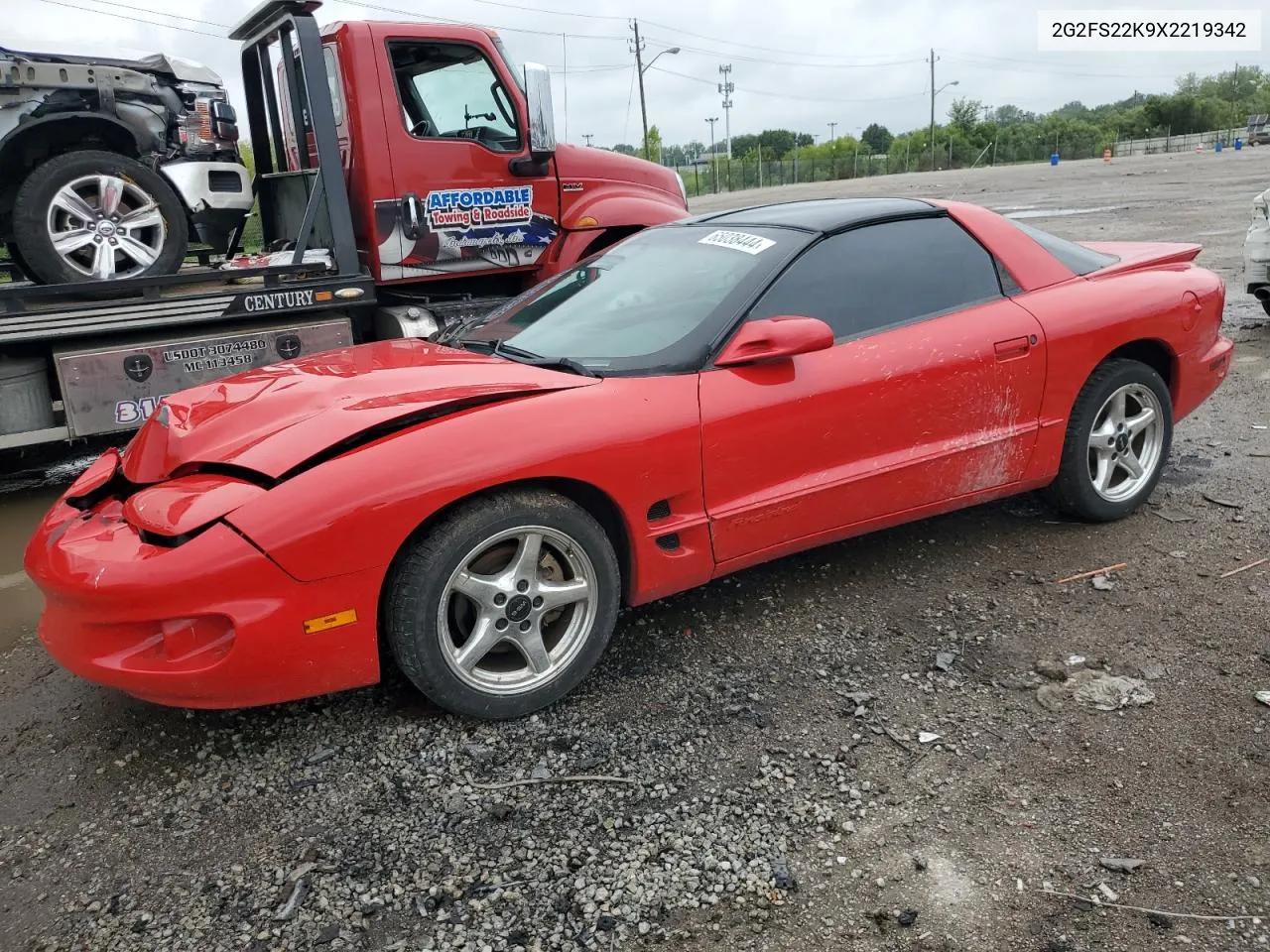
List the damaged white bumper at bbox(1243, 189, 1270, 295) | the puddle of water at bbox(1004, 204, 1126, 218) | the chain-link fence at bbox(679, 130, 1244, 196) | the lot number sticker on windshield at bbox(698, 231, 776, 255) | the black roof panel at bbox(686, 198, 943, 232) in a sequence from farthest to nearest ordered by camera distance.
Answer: the chain-link fence at bbox(679, 130, 1244, 196)
the puddle of water at bbox(1004, 204, 1126, 218)
the damaged white bumper at bbox(1243, 189, 1270, 295)
the black roof panel at bbox(686, 198, 943, 232)
the lot number sticker on windshield at bbox(698, 231, 776, 255)

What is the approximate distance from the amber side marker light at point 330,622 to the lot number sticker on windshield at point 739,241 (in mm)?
1904

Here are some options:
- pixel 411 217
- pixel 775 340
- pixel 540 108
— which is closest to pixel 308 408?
pixel 775 340

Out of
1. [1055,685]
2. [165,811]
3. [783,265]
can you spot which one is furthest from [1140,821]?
[165,811]

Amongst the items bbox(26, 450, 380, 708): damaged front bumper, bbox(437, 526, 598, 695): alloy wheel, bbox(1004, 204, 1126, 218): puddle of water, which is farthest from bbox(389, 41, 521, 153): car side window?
bbox(1004, 204, 1126, 218): puddle of water

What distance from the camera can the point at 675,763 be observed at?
104 inches

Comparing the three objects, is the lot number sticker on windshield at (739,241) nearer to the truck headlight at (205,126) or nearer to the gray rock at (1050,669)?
the gray rock at (1050,669)

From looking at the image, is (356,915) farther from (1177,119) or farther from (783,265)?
(1177,119)

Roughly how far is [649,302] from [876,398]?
88 centimetres

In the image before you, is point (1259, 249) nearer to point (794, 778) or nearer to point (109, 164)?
point (794, 778)

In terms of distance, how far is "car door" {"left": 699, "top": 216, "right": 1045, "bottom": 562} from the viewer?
124 inches

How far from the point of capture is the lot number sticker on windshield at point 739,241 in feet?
11.6

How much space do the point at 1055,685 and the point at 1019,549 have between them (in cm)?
108

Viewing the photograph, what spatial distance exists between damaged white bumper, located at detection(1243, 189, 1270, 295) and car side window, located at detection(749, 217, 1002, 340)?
4.76 metres

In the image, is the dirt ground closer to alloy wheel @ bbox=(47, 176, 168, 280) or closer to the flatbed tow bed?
the flatbed tow bed
